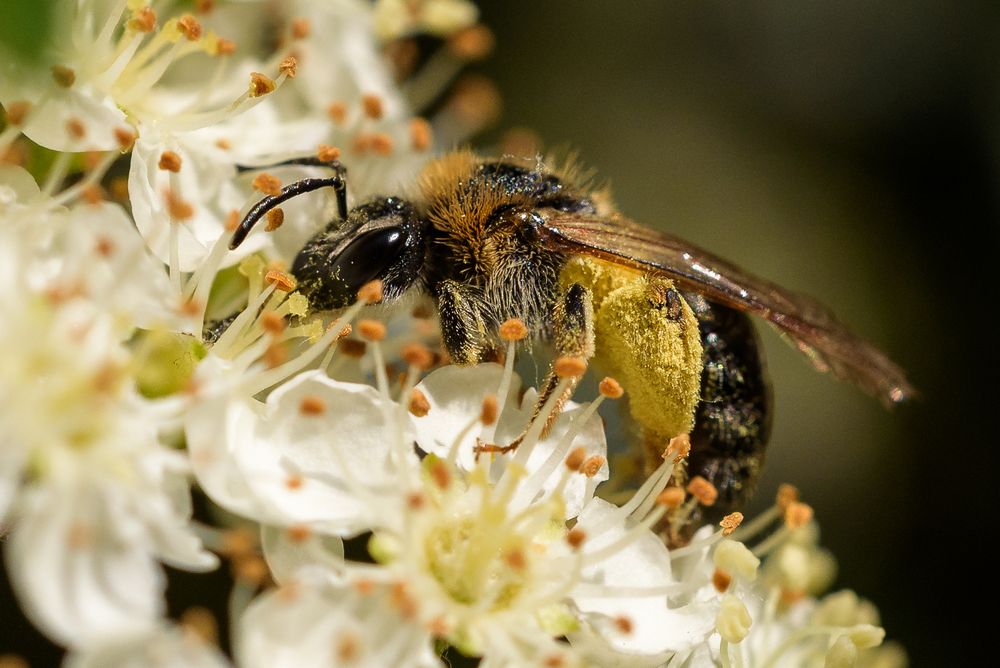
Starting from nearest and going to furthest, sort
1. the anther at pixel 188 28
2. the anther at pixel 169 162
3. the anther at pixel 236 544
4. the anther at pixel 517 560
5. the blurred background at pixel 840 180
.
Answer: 1. the anther at pixel 236 544
2. the anther at pixel 517 560
3. the anther at pixel 169 162
4. the anther at pixel 188 28
5. the blurred background at pixel 840 180

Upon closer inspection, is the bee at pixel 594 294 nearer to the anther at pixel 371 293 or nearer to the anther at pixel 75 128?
the anther at pixel 371 293

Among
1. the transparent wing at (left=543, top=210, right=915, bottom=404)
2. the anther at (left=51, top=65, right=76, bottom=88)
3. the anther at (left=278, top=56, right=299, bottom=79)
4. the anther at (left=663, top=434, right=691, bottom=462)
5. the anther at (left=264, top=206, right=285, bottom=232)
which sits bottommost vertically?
the anther at (left=264, top=206, right=285, bottom=232)

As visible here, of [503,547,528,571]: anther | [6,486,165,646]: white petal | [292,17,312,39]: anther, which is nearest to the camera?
[6,486,165,646]: white petal

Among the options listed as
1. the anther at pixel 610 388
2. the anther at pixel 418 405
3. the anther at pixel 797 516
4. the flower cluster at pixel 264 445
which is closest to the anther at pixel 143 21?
the flower cluster at pixel 264 445

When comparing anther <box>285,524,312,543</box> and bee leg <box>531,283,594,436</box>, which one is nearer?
anther <box>285,524,312,543</box>

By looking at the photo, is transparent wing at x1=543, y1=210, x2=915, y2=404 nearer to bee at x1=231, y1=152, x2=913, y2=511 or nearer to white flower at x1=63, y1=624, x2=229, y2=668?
bee at x1=231, y1=152, x2=913, y2=511

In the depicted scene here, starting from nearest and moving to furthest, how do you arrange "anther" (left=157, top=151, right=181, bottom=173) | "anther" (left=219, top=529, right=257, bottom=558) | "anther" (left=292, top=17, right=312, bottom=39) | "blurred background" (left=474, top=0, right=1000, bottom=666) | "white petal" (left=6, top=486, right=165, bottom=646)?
"white petal" (left=6, top=486, right=165, bottom=646)
"anther" (left=219, top=529, right=257, bottom=558)
"anther" (left=157, top=151, right=181, bottom=173)
"anther" (left=292, top=17, right=312, bottom=39)
"blurred background" (left=474, top=0, right=1000, bottom=666)

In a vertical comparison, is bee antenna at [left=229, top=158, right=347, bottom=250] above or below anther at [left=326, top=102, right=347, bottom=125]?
below

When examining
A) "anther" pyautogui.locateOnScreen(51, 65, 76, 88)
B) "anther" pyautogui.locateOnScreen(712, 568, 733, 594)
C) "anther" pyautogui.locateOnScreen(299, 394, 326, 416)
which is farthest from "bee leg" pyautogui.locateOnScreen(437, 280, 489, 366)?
"anther" pyautogui.locateOnScreen(51, 65, 76, 88)
